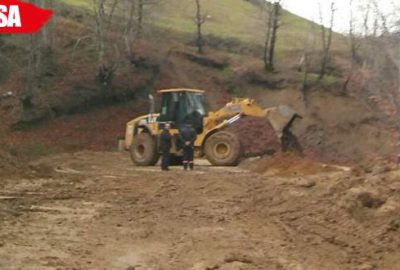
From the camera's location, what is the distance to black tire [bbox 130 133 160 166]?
75.5ft

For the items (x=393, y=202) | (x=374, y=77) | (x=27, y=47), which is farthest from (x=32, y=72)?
(x=393, y=202)

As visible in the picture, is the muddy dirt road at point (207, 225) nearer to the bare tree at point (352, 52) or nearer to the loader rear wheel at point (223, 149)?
the loader rear wheel at point (223, 149)

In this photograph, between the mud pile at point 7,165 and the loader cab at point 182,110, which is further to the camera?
the loader cab at point 182,110

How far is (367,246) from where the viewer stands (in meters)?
8.96

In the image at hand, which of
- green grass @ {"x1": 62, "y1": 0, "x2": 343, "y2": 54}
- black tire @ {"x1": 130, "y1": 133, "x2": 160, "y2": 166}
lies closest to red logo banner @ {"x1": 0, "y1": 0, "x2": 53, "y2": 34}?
black tire @ {"x1": 130, "y1": 133, "x2": 160, "y2": 166}

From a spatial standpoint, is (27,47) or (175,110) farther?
(27,47)

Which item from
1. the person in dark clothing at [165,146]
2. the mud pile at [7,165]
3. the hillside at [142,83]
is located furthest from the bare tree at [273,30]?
the mud pile at [7,165]

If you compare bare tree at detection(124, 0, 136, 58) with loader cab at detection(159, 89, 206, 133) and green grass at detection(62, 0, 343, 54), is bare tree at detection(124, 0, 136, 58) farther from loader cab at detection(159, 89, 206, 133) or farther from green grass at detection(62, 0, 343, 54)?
loader cab at detection(159, 89, 206, 133)

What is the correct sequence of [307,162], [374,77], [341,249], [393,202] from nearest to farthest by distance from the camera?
[341,249]
[393,202]
[307,162]
[374,77]

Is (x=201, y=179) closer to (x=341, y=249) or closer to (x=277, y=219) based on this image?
(x=277, y=219)

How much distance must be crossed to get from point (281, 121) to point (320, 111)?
64.6 feet

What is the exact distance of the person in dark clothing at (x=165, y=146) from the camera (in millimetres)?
20875

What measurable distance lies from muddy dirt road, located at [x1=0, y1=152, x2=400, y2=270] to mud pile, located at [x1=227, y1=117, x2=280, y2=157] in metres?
6.75

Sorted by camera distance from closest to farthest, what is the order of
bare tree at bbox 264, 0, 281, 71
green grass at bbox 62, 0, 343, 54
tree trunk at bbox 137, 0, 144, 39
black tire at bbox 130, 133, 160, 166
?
black tire at bbox 130, 133, 160, 166, tree trunk at bbox 137, 0, 144, 39, bare tree at bbox 264, 0, 281, 71, green grass at bbox 62, 0, 343, 54
